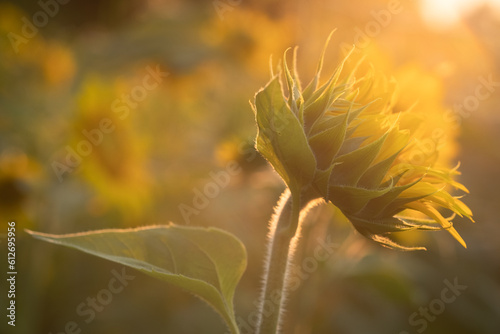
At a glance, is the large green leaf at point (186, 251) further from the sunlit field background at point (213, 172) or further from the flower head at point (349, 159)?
the sunlit field background at point (213, 172)

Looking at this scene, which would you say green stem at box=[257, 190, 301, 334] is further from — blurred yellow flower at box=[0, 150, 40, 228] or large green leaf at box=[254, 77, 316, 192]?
blurred yellow flower at box=[0, 150, 40, 228]

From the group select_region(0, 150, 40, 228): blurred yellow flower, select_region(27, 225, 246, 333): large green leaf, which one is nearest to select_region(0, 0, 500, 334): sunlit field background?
select_region(0, 150, 40, 228): blurred yellow flower

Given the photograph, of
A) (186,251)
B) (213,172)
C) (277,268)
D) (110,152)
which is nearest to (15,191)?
(110,152)

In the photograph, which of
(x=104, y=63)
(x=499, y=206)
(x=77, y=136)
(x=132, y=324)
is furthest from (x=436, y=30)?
(x=132, y=324)

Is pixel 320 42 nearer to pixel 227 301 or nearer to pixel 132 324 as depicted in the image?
pixel 132 324

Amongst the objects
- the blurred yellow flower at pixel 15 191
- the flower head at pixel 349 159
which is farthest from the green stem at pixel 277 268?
the blurred yellow flower at pixel 15 191

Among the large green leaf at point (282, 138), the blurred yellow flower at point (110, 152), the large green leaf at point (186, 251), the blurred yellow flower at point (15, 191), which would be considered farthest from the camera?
the blurred yellow flower at point (110, 152)
